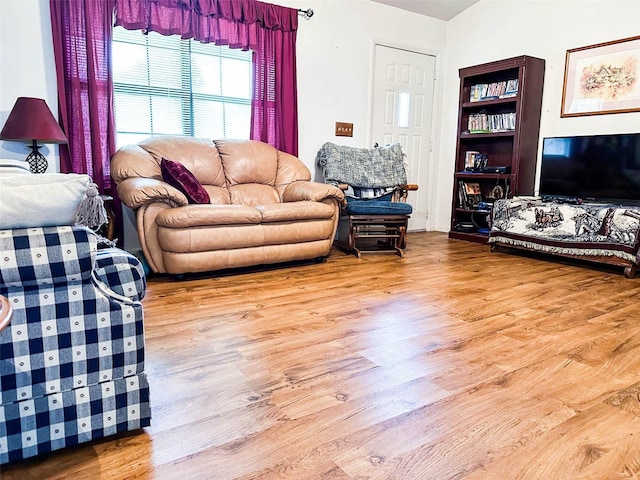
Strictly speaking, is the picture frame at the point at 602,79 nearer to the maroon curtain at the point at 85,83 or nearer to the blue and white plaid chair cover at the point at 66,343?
the maroon curtain at the point at 85,83

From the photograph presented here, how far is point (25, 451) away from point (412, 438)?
3.47 feet

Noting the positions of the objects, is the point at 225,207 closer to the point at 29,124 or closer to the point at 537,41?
the point at 29,124

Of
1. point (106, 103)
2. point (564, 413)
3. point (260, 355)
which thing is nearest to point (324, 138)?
point (106, 103)

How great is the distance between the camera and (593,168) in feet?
13.1

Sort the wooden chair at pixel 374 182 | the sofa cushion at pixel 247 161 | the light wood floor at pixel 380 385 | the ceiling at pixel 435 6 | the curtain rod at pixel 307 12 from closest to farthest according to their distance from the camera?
the light wood floor at pixel 380 385, the sofa cushion at pixel 247 161, the wooden chair at pixel 374 182, the curtain rod at pixel 307 12, the ceiling at pixel 435 6

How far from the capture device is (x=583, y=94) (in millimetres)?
4250

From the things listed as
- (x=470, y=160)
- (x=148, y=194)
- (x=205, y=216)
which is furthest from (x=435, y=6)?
(x=148, y=194)

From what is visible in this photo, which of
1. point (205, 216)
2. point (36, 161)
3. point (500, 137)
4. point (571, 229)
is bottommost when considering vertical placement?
point (571, 229)

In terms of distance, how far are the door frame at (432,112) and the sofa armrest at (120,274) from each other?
4121 mm

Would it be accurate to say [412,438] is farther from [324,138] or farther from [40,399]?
[324,138]

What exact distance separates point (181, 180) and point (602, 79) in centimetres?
383

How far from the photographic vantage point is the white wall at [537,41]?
13.2 feet

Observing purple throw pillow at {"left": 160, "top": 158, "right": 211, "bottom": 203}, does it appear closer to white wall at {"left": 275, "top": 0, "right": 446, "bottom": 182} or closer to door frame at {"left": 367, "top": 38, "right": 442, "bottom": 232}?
white wall at {"left": 275, "top": 0, "right": 446, "bottom": 182}

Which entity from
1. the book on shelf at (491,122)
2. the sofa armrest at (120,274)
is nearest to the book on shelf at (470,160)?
the book on shelf at (491,122)
